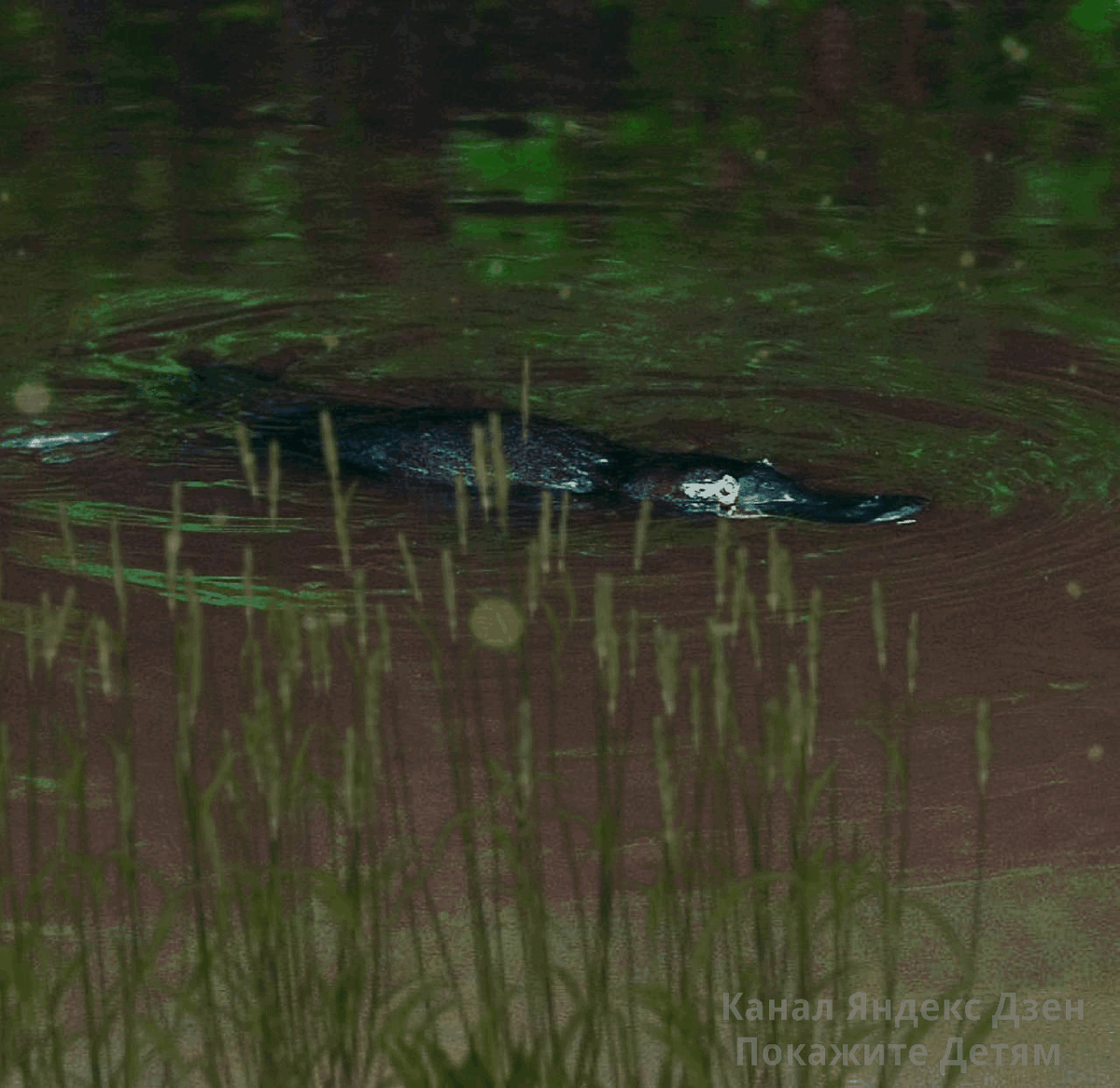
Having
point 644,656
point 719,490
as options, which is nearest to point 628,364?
point 719,490

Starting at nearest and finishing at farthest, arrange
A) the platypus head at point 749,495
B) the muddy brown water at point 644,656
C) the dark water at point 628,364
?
the muddy brown water at point 644,656 < the dark water at point 628,364 < the platypus head at point 749,495

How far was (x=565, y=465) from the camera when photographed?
380cm

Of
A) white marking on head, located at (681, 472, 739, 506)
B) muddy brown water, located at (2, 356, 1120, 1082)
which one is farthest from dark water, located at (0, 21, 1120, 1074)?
white marking on head, located at (681, 472, 739, 506)

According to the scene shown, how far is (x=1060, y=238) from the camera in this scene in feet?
17.0

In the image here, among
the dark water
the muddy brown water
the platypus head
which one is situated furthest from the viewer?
the platypus head

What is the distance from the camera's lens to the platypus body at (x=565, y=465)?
11.9 ft

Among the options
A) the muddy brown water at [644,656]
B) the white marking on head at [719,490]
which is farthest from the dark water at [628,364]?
the white marking on head at [719,490]

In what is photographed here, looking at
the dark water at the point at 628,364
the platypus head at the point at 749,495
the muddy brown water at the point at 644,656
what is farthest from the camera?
the platypus head at the point at 749,495

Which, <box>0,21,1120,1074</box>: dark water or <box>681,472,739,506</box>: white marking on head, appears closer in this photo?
<box>0,21,1120,1074</box>: dark water

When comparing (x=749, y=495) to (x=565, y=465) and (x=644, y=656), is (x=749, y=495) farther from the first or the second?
(x=644, y=656)

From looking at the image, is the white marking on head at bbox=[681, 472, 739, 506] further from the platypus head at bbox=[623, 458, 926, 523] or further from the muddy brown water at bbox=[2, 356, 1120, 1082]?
the muddy brown water at bbox=[2, 356, 1120, 1082]

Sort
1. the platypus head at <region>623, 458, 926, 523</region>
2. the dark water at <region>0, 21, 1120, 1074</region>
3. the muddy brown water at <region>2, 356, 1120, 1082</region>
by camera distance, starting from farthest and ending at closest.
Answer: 1. the platypus head at <region>623, 458, 926, 523</region>
2. the dark water at <region>0, 21, 1120, 1074</region>
3. the muddy brown water at <region>2, 356, 1120, 1082</region>

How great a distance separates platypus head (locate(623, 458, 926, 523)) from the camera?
3594mm

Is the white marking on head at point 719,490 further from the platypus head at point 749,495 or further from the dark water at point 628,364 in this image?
the dark water at point 628,364
